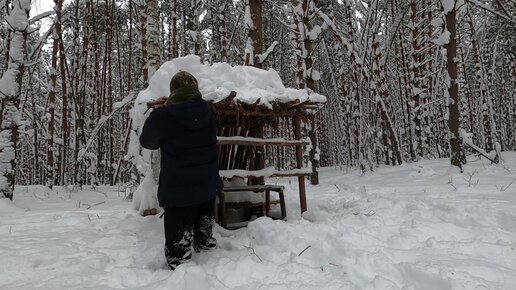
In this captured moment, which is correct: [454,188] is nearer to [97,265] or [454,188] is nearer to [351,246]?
[351,246]

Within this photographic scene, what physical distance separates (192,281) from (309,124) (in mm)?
7269

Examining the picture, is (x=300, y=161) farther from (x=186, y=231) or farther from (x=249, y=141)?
(x=186, y=231)

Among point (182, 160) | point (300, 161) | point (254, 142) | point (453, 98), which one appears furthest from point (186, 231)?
point (453, 98)

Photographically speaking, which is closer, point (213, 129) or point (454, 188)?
point (213, 129)

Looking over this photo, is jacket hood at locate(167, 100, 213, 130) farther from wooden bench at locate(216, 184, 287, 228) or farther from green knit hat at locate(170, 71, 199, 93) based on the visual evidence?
wooden bench at locate(216, 184, 287, 228)

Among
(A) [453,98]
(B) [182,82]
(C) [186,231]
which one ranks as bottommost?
(C) [186,231]

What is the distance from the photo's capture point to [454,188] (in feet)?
19.4

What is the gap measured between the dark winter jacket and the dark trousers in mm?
147

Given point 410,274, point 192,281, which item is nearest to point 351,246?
point 410,274

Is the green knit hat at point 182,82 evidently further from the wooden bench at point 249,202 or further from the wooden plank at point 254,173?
the wooden bench at point 249,202

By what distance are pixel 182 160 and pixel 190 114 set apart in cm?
46

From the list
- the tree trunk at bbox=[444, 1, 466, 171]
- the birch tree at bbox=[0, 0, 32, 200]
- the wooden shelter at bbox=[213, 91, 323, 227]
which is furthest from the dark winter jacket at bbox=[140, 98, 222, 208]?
the tree trunk at bbox=[444, 1, 466, 171]

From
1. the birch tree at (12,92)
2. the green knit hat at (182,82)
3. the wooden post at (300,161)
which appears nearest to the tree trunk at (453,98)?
the wooden post at (300,161)

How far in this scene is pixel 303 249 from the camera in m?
3.52
